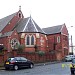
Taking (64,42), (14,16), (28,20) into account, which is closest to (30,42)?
(28,20)

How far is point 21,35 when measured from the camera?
1997 inches

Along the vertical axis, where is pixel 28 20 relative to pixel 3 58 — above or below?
above

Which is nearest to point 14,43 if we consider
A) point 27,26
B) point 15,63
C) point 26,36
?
point 26,36

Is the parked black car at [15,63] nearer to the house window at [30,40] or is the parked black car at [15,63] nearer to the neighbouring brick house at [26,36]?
the neighbouring brick house at [26,36]

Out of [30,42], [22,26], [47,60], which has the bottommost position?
[47,60]

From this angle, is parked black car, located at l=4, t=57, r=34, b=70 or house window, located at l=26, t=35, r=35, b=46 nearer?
parked black car, located at l=4, t=57, r=34, b=70

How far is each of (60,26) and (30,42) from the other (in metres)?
16.4

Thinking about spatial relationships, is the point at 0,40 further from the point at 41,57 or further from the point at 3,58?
the point at 3,58

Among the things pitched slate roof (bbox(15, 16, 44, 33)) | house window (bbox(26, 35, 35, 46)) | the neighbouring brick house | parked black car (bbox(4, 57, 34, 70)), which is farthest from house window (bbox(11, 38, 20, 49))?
parked black car (bbox(4, 57, 34, 70))

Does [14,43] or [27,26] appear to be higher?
[27,26]

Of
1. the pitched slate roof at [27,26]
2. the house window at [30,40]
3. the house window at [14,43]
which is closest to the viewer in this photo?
the house window at [14,43]

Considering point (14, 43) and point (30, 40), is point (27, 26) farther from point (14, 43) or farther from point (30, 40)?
point (14, 43)

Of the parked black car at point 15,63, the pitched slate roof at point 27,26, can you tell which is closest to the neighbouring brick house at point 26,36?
the pitched slate roof at point 27,26

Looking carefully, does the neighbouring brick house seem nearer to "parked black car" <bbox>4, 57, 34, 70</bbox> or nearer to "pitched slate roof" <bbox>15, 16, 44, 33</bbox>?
"pitched slate roof" <bbox>15, 16, 44, 33</bbox>
